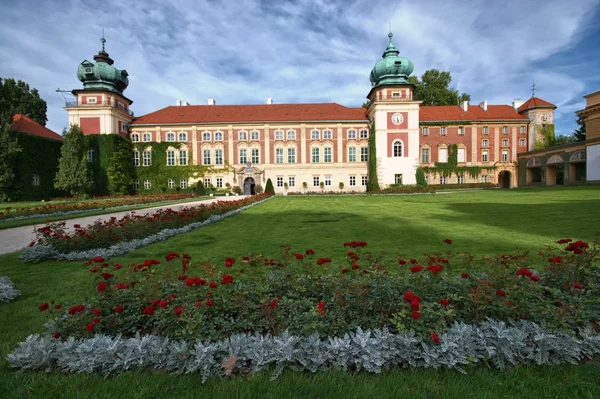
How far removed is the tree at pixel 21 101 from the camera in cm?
4062

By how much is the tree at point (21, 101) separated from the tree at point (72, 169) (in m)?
16.7

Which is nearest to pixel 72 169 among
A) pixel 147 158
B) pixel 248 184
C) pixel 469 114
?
pixel 147 158

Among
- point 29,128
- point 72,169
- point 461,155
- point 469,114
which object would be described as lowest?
point 72,169

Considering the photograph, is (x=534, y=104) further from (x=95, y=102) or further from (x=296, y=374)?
(x=95, y=102)

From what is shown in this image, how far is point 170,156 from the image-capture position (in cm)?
3997

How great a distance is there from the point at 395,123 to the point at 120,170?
33.6 meters

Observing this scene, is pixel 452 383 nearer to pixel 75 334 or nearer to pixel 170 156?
pixel 75 334

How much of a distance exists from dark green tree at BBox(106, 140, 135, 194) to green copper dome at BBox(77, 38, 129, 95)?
7032 mm

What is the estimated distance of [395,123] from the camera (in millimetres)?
36875

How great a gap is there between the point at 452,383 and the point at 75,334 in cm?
346

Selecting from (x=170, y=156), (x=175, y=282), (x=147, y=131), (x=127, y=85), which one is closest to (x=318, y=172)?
(x=170, y=156)

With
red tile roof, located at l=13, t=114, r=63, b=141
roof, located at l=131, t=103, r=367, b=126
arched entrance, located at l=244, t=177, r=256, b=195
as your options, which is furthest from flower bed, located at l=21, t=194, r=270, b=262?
roof, located at l=131, t=103, r=367, b=126

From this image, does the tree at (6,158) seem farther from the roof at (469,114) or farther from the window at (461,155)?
the window at (461,155)

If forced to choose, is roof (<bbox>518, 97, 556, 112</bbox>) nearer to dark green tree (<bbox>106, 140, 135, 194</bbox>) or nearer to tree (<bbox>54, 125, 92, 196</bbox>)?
dark green tree (<bbox>106, 140, 135, 194</bbox>)
